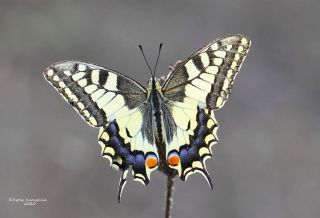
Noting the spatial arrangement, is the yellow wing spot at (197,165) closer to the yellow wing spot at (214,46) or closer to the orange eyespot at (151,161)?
the orange eyespot at (151,161)

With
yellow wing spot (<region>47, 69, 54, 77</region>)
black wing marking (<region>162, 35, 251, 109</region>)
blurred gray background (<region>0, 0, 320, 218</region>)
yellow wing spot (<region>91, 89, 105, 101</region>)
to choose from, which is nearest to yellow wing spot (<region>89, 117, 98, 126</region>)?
yellow wing spot (<region>91, 89, 105, 101</region>)

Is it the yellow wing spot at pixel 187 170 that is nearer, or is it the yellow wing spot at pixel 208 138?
the yellow wing spot at pixel 187 170

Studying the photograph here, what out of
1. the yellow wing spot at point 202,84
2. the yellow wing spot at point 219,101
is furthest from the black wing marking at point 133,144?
the yellow wing spot at point 219,101

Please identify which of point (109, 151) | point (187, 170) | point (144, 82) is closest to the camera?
point (187, 170)

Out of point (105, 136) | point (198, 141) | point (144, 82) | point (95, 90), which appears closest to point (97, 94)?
point (95, 90)

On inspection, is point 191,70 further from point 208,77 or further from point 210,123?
point 210,123

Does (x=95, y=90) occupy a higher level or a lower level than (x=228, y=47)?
lower

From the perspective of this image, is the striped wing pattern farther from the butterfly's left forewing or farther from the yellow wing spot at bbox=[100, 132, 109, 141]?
the yellow wing spot at bbox=[100, 132, 109, 141]

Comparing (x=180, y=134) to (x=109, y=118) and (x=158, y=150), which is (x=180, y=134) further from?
(x=109, y=118)
